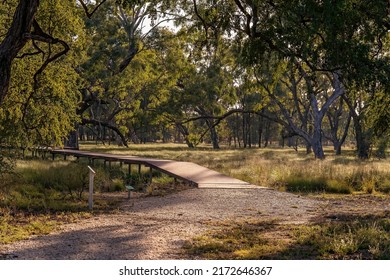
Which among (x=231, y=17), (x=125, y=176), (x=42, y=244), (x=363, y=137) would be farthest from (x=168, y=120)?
(x=42, y=244)

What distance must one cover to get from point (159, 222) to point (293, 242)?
10.7ft

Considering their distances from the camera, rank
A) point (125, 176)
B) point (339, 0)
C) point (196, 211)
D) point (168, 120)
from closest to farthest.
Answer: point (339, 0) < point (196, 211) < point (125, 176) < point (168, 120)

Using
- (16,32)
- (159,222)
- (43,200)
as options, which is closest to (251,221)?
(159,222)

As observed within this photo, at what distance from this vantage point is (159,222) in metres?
10.2

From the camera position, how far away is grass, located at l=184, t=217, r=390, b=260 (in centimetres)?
708

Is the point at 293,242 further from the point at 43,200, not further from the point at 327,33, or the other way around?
the point at 43,200

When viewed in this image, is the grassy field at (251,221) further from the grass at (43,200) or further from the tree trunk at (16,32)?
the tree trunk at (16,32)

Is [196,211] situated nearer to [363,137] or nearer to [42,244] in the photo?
[42,244]

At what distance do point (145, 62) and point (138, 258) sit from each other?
27.8 m

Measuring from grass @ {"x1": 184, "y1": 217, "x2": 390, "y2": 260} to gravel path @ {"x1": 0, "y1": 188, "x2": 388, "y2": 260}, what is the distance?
1.67 feet

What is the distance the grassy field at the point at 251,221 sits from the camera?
24.2 feet

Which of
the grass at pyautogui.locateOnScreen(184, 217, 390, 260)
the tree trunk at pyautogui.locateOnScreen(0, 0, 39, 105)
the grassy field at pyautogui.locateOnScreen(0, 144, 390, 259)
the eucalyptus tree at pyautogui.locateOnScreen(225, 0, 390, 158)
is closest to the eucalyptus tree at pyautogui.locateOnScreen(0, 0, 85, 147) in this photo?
A: the grassy field at pyautogui.locateOnScreen(0, 144, 390, 259)

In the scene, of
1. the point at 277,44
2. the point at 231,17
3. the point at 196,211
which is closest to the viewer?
the point at 277,44

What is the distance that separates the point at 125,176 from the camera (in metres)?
19.4
